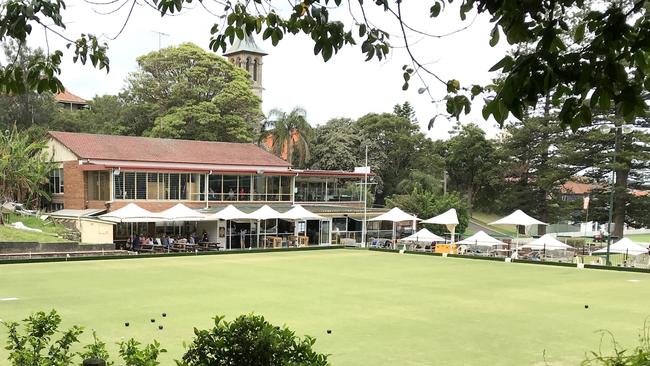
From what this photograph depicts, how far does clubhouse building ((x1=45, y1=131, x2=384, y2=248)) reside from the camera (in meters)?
31.8

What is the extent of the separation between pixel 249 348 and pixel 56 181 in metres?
35.2

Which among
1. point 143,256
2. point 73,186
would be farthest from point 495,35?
point 73,186

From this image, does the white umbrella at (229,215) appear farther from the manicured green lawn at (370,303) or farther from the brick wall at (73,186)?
the brick wall at (73,186)

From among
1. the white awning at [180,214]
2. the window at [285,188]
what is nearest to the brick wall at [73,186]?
the white awning at [180,214]

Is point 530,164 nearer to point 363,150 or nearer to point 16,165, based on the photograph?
point 363,150

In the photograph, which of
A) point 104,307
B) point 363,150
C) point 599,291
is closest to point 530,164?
point 363,150

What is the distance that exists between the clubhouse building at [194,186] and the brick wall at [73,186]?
54 millimetres

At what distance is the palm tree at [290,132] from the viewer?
1751 inches

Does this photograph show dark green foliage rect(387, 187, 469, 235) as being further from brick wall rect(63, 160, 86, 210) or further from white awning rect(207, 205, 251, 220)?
brick wall rect(63, 160, 86, 210)

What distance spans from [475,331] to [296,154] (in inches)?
1404

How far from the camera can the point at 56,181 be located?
35.6 m

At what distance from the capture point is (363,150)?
5106 centimetres

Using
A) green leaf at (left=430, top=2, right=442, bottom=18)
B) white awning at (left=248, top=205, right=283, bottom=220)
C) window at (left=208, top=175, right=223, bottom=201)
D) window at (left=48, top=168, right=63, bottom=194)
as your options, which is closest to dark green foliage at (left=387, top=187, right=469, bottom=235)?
white awning at (left=248, top=205, right=283, bottom=220)

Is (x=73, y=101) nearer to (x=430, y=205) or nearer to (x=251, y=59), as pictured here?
(x=251, y=59)
